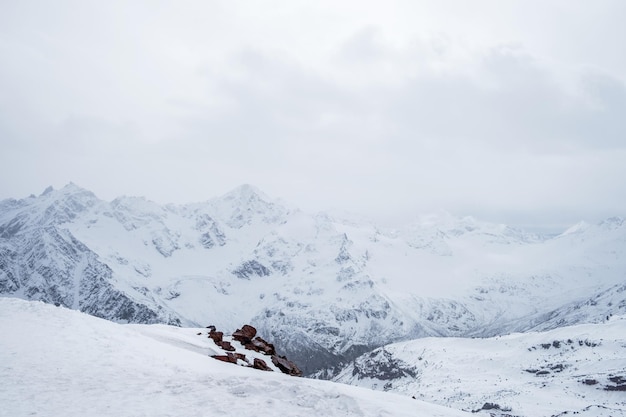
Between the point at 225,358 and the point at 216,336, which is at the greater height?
the point at 216,336

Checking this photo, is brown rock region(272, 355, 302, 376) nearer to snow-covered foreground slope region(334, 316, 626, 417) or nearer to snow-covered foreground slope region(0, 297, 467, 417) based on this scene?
snow-covered foreground slope region(0, 297, 467, 417)

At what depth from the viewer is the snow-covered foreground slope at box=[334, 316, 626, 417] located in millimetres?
104812

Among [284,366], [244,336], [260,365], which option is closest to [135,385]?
[260,365]

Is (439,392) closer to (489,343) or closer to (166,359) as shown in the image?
(489,343)

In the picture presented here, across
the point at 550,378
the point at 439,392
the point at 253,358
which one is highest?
the point at 253,358

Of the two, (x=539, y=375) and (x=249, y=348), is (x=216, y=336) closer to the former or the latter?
(x=249, y=348)

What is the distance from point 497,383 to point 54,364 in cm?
14863

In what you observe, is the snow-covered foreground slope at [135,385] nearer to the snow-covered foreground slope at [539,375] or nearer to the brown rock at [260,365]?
the brown rock at [260,365]

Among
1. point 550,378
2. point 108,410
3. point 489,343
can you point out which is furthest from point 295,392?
point 489,343

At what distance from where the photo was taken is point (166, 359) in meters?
24.1

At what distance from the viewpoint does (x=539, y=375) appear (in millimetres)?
141625

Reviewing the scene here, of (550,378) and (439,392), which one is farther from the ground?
(550,378)

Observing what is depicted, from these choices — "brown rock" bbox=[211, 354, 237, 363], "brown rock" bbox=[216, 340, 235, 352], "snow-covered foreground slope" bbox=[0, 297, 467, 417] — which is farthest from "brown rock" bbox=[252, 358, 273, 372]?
"snow-covered foreground slope" bbox=[0, 297, 467, 417]

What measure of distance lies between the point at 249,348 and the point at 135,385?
1589cm
